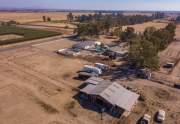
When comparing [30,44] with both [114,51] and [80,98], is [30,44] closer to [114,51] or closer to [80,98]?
[114,51]

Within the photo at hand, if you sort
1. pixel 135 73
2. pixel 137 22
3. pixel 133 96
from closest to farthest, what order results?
pixel 133 96
pixel 135 73
pixel 137 22

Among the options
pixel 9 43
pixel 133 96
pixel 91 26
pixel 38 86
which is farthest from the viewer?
pixel 91 26

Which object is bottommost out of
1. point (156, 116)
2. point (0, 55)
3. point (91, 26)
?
point (156, 116)

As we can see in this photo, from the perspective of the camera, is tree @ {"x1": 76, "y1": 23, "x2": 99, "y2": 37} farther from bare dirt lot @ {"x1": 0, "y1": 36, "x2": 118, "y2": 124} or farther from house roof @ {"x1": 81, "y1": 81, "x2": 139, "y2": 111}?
house roof @ {"x1": 81, "y1": 81, "x2": 139, "y2": 111}

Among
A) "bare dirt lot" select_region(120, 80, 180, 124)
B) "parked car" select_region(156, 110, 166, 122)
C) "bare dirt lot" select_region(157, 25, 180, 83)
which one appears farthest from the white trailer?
"parked car" select_region(156, 110, 166, 122)

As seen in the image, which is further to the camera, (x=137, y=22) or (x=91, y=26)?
(x=137, y=22)

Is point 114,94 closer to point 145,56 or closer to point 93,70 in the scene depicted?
point 93,70

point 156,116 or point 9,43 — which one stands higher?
point 9,43

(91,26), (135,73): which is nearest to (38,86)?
(135,73)
